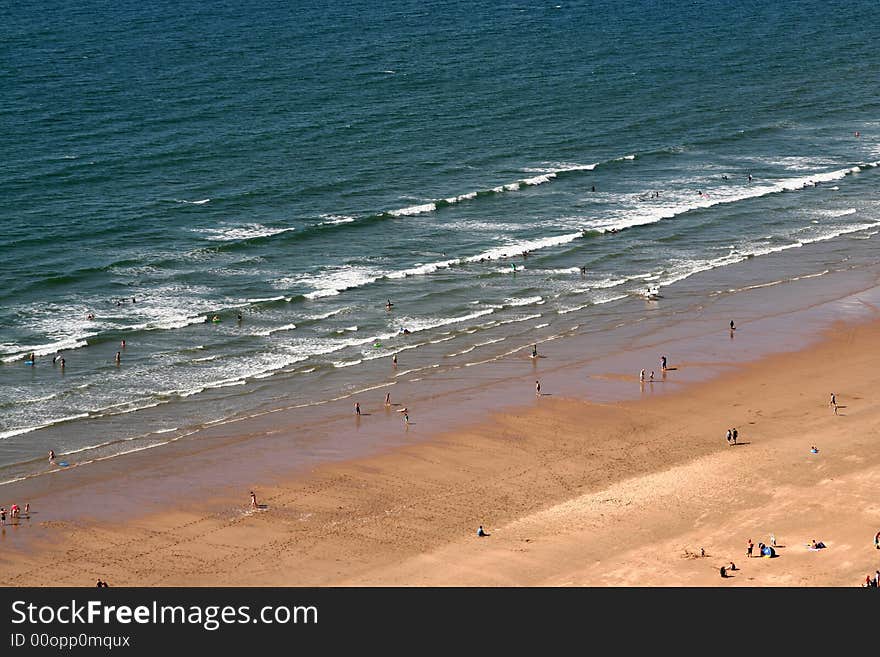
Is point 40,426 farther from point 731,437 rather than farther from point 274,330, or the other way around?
point 731,437

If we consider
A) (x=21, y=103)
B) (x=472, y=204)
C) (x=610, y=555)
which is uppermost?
(x=21, y=103)

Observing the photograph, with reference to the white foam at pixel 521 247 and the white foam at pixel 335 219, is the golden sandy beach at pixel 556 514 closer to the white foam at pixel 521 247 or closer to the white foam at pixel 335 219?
the white foam at pixel 521 247

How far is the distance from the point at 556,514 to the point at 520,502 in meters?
1.92

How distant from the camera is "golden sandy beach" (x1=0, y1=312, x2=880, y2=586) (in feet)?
160

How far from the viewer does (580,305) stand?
79875 millimetres

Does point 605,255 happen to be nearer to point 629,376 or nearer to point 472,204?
point 472,204

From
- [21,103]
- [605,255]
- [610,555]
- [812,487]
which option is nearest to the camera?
[610,555]

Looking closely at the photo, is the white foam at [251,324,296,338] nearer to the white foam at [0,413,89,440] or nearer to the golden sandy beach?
the white foam at [0,413,89,440]

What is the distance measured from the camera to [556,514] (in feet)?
175

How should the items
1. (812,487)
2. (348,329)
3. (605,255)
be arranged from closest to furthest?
(812,487) < (348,329) < (605,255)

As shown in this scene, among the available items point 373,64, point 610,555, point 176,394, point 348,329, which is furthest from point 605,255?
point 373,64

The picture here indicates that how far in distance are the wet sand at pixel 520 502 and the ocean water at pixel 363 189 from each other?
6522 mm

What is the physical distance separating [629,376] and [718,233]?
2918 centimetres

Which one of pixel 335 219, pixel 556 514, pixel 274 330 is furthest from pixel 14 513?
pixel 335 219
